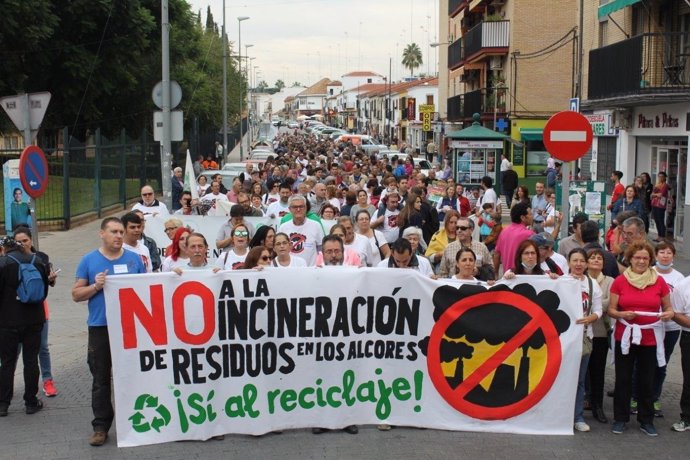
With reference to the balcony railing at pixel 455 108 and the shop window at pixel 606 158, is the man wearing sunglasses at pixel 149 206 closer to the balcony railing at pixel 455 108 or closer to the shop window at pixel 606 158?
the shop window at pixel 606 158

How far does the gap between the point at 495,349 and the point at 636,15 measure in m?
19.3

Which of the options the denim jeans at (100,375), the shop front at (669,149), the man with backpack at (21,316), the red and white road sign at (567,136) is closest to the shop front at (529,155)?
the shop front at (669,149)

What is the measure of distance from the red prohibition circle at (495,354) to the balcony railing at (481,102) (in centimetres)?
3581

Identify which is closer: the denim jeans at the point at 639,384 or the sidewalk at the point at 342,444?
the sidewalk at the point at 342,444

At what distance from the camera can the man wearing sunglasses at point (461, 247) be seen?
8984 millimetres

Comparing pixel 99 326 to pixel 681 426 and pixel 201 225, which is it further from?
pixel 201 225

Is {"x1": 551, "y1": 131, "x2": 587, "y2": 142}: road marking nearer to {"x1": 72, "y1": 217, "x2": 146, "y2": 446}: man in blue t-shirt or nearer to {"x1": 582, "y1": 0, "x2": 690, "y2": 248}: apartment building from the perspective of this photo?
{"x1": 72, "y1": 217, "x2": 146, "y2": 446}: man in blue t-shirt

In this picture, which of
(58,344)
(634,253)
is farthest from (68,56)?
(634,253)

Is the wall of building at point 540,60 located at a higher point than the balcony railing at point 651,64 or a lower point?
higher

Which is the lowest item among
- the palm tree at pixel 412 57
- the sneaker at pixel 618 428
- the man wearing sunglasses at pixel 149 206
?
the sneaker at pixel 618 428

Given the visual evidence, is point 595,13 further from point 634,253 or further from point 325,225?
point 634,253

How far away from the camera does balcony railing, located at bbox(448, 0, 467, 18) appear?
51834 mm

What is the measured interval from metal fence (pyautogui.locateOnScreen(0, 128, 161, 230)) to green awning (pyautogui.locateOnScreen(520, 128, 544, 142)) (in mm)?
16716

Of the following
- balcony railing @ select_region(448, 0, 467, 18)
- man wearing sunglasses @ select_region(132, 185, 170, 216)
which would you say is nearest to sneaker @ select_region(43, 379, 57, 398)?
man wearing sunglasses @ select_region(132, 185, 170, 216)
